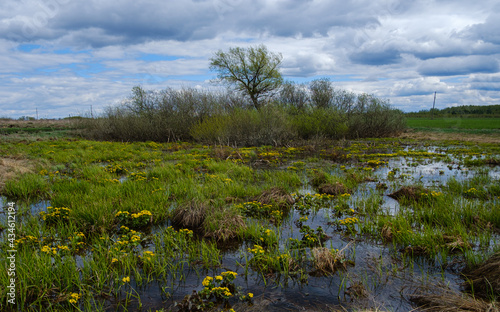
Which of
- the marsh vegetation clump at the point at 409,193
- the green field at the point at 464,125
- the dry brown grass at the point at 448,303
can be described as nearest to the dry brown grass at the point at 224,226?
the dry brown grass at the point at 448,303

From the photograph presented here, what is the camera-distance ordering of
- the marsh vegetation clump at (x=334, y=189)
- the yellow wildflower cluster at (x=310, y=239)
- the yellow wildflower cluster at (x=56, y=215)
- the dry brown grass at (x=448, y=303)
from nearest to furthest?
the dry brown grass at (x=448, y=303)
the yellow wildflower cluster at (x=310, y=239)
the yellow wildflower cluster at (x=56, y=215)
the marsh vegetation clump at (x=334, y=189)

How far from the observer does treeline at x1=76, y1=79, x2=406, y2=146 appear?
878 inches

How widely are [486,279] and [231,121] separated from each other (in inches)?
764

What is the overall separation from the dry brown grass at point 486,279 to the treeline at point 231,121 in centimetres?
1784

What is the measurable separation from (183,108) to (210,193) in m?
21.1

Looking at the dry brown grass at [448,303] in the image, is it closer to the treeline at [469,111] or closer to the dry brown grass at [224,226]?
the dry brown grass at [224,226]

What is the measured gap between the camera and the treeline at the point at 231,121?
22.3 meters

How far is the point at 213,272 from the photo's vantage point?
4.15 metres

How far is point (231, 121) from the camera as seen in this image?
2191 cm

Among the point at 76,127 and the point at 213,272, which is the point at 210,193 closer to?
the point at 213,272

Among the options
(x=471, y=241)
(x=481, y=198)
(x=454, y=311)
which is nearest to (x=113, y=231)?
(x=454, y=311)

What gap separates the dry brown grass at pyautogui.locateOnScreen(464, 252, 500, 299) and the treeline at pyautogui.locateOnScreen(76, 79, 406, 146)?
58.5ft

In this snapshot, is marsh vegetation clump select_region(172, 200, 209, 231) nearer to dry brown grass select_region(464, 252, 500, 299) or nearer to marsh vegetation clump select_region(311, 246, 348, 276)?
marsh vegetation clump select_region(311, 246, 348, 276)

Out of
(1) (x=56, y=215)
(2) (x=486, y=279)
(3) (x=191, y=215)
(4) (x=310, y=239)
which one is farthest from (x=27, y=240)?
(2) (x=486, y=279)
